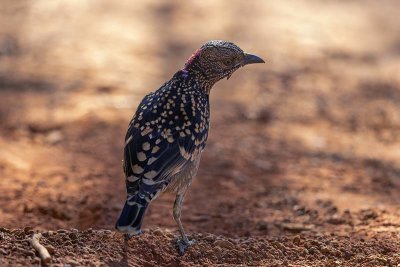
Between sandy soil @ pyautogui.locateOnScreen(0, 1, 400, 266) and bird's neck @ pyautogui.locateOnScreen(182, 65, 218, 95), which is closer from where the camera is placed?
sandy soil @ pyautogui.locateOnScreen(0, 1, 400, 266)

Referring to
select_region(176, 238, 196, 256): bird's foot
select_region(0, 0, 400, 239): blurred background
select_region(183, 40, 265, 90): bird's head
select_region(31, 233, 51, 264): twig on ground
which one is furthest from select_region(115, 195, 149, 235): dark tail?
select_region(183, 40, 265, 90): bird's head

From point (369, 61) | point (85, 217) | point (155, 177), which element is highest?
point (369, 61)

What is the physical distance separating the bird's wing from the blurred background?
127 cm

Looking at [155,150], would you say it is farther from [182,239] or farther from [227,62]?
[227,62]

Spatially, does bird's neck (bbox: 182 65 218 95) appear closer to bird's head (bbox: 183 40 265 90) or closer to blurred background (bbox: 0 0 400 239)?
bird's head (bbox: 183 40 265 90)

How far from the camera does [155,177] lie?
18.3 feet

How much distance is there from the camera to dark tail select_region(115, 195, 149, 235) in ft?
16.8

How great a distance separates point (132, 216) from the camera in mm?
5223

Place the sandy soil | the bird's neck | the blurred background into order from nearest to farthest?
1. the sandy soil
2. the bird's neck
3. the blurred background

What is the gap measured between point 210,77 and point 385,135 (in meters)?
4.23

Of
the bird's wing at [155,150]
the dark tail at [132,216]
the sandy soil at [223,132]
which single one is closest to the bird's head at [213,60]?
the bird's wing at [155,150]

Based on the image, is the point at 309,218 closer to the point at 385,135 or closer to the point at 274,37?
the point at 385,135

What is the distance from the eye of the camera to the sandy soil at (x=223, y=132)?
236 inches

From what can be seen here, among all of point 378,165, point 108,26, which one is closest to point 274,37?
point 108,26
